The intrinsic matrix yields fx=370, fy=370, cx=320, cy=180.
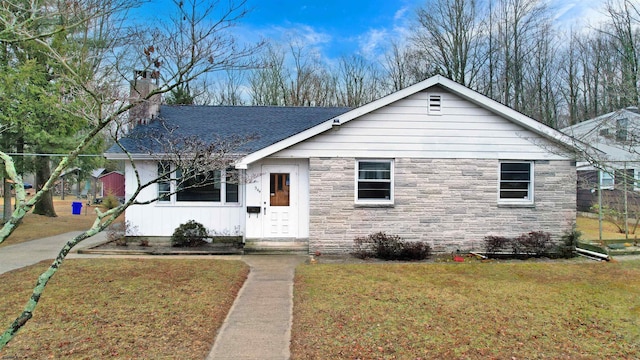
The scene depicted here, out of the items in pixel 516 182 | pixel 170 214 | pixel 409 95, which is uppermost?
pixel 409 95

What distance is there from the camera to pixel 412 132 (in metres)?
10.3

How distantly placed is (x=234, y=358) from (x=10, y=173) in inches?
111

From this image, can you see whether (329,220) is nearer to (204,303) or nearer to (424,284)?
(424,284)

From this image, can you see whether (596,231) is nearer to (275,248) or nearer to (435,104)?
(435,104)

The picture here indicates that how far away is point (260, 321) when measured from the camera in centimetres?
532

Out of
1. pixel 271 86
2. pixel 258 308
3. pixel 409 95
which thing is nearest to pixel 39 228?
pixel 258 308

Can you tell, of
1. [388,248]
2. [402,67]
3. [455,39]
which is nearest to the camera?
[388,248]

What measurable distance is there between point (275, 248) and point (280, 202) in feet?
4.29

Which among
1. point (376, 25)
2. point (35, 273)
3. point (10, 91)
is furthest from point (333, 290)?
point (376, 25)

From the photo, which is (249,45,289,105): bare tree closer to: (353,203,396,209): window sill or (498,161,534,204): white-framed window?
(353,203,396,209): window sill

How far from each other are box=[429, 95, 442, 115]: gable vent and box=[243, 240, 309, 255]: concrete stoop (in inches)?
204

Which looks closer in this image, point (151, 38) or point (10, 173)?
point (10, 173)

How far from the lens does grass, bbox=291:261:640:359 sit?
4.41 m

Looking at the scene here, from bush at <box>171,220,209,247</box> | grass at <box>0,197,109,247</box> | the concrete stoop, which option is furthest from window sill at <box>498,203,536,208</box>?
grass at <box>0,197,109,247</box>
